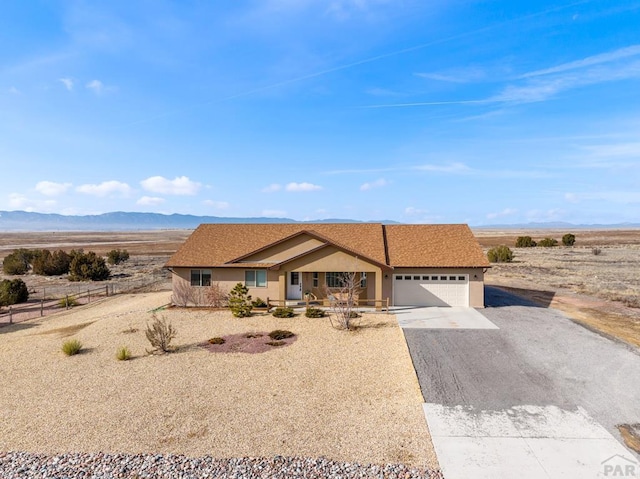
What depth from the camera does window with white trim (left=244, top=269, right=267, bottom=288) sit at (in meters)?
24.5

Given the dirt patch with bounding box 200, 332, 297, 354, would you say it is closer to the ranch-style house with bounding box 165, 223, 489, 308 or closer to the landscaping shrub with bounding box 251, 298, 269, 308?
the landscaping shrub with bounding box 251, 298, 269, 308

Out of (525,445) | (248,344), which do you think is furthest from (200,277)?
(525,445)

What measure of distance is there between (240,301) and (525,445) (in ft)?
55.4

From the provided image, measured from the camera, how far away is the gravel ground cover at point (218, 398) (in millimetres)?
9461

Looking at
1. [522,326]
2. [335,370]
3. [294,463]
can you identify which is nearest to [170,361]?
[335,370]

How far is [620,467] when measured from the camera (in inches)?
330

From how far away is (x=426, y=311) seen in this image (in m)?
22.7

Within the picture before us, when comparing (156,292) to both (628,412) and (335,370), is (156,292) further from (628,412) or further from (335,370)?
(628,412)

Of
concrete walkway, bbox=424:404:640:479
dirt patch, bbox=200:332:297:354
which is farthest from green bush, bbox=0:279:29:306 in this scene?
concrete walkway, bbox=424:404:640:479

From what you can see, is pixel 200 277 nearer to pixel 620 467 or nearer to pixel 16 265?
pixel 620 467

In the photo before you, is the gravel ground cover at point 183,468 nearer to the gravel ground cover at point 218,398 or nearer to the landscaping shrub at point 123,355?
the gravel ground cover at point 218,398

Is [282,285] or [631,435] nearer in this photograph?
[631,435]

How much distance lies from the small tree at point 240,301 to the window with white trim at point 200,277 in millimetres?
1900

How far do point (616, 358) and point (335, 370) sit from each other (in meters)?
10.8
